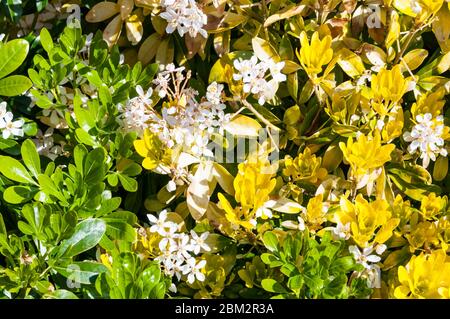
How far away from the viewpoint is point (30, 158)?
1.47 metres

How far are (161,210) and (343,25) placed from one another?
61cm

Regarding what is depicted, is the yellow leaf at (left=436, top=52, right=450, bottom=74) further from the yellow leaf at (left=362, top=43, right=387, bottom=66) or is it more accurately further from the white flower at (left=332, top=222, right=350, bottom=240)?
the white flower at (left=332, top=222, right=350, bottom=240)

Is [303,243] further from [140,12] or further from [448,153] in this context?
[140,12]

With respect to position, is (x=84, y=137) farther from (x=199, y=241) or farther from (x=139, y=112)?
(x=199, y=241)

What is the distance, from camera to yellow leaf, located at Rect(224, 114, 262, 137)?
63.1 inches

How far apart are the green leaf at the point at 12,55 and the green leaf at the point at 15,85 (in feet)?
0.05

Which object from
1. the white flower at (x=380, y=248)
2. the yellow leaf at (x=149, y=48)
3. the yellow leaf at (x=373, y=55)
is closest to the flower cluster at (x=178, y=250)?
the white flower at (x=380, y=248)

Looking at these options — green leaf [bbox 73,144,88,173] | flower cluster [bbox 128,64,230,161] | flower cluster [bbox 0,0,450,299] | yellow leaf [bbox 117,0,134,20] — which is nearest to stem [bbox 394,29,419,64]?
flower cluster [bbox 0,0,450,299]

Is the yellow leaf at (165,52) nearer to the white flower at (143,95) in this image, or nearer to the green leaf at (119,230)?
the white flower at (143,95)

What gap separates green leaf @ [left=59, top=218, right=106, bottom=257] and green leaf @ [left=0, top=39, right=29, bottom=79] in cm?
39

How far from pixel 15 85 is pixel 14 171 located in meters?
0.21

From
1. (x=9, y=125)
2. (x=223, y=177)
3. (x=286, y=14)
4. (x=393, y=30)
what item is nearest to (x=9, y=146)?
(x=9, y=125)

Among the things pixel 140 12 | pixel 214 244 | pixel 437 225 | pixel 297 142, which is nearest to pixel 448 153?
pixel 437 225
